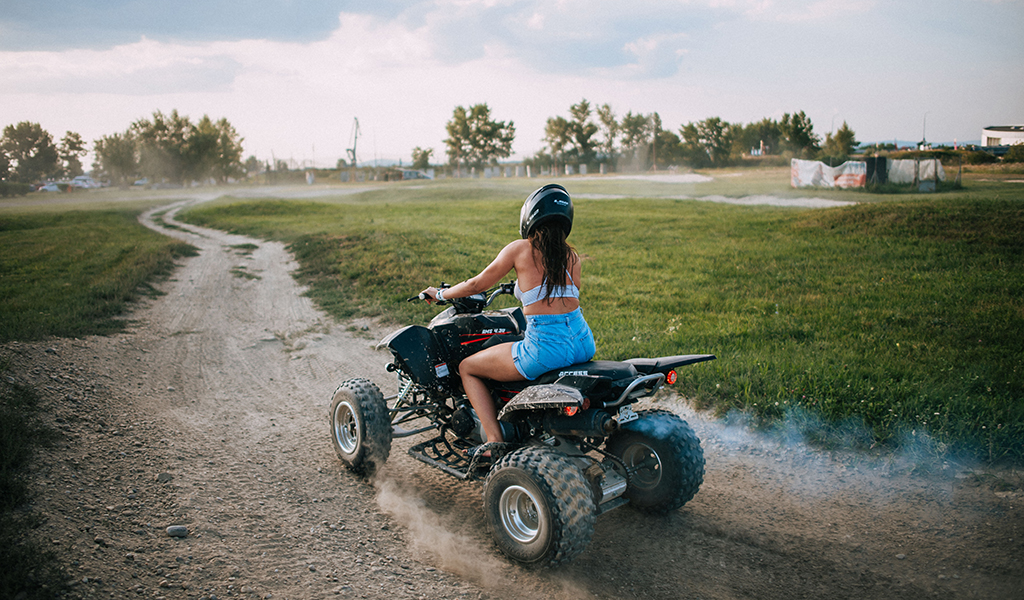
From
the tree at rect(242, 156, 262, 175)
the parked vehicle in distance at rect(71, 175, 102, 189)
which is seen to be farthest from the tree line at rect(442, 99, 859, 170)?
the tree at rect(242, 156, 262, 175)

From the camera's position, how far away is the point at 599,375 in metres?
3.65

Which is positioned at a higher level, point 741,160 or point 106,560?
point 741,160

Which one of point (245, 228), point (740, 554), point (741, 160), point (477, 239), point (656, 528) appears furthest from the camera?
point (741, 160)

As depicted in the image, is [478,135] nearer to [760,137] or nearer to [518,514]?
[760,137]

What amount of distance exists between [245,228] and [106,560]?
23.0 metres

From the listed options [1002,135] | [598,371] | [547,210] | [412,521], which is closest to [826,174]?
[1002,135]

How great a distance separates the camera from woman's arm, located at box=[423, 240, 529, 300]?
396 centimetres

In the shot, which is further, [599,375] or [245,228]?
[245,228]

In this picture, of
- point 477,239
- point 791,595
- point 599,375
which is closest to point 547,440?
point 599,375

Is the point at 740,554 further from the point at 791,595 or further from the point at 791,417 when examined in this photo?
the point at 791,417

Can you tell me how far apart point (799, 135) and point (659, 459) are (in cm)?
2676

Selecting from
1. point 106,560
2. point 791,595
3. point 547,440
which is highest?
point 547,440

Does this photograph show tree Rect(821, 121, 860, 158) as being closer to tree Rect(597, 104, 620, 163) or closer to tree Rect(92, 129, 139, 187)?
tree Rect(597, 104, 620, 163)

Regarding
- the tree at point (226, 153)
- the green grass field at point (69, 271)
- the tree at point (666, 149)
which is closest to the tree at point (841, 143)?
the green grass field at point (69, 271)
